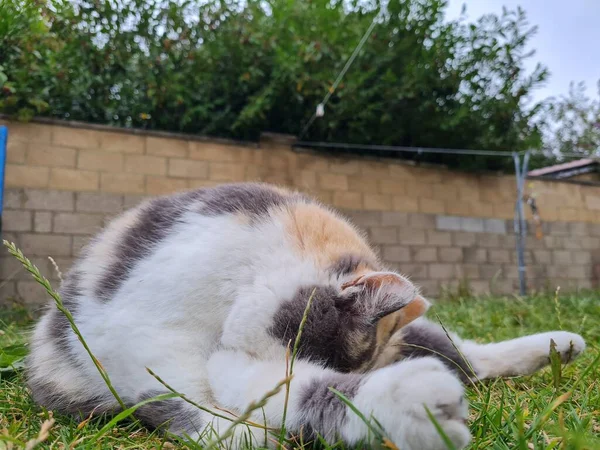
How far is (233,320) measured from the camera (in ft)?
3.70

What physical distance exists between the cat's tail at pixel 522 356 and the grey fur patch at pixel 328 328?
0.63 metres

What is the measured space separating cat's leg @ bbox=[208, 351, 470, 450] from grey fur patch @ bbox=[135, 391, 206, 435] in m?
0.06

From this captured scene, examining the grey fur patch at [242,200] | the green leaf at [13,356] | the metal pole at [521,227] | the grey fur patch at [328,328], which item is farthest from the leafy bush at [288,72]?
the grey fur patch at [328,328]

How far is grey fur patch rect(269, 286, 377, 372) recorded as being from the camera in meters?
1.08

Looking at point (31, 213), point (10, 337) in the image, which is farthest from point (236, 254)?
point (31, 213)

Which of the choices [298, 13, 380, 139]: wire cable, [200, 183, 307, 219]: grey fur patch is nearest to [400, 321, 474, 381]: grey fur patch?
[200, 183, 307, 219]: grey fur patch

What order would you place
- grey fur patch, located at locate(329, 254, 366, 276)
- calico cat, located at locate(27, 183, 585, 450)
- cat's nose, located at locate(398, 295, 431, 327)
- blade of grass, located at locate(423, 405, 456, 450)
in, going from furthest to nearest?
cat's nose, located at locate(398, 295, 431, 327) → grey fur patch, located at locate(329, 254, 366, 276) → calico cat, located at locate(27, 183, 585, 450) → blade of grass, located at locate(423, 405, 456, 450)

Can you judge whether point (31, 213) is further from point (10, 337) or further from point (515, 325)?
point (515, 325)

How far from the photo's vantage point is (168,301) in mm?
1152

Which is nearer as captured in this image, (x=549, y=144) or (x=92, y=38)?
(x=92, y=38)

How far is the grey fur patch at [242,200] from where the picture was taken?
4.36 ft

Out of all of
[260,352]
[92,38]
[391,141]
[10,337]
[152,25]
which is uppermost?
[152,25]

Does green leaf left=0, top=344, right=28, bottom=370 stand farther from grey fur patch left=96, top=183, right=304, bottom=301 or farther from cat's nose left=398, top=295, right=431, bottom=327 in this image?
cat's nose left=398, top=295, right=431, bottom=327

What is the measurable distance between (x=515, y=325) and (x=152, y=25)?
3856 millimetres
